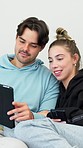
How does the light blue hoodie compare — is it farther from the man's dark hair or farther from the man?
the man's dark hair

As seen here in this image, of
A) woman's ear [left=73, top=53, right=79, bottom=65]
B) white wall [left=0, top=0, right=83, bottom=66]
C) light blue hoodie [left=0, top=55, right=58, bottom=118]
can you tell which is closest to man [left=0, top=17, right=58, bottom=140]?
light blue hoodie [left=0, top=55, right=58, bottom=118]

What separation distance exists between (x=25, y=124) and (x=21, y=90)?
12.8 inches

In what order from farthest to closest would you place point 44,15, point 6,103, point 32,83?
point 44,15 → point 32,83 → point 6,103

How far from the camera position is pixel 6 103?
103 cm

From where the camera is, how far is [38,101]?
127 centimetres

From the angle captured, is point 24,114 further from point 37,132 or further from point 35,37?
point 35,37

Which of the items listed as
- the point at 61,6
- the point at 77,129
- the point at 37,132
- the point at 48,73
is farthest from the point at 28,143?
the point at 61,6

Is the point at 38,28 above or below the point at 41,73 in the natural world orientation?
above

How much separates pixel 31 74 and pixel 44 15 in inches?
17.4

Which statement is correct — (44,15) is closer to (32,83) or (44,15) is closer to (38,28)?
(38,28)

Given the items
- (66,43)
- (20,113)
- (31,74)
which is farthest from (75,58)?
(20,113)

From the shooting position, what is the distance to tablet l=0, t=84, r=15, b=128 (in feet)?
3.28

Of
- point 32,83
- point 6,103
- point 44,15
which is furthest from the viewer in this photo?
point 44,15

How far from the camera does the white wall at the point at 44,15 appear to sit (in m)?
1.53
